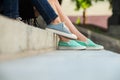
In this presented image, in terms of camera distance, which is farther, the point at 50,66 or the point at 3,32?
the point at 50,66

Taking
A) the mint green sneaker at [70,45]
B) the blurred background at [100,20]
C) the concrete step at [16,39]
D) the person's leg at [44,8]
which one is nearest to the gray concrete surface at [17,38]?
the concrete step at [16,39]

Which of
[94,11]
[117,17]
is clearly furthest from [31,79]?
[94,11]

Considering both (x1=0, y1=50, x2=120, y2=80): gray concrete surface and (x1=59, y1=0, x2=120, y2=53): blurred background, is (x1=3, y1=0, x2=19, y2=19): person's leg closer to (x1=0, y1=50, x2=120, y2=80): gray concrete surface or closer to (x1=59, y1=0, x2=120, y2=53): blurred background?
(x1=0, y1=50, x2=120, y2=80): gray concrete surface

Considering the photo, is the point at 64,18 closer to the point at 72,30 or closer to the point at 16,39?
the point at 72,30

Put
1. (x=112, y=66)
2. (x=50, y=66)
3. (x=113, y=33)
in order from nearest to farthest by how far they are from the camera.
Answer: (x=50, y=66)
(x=112, y=66)
(x=113, y=33)

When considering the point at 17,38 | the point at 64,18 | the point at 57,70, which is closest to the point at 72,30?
the point at 64,18

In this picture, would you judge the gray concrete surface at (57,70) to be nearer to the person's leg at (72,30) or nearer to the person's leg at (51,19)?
the person's leg at (51,19)

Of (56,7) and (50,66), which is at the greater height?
(56,7)

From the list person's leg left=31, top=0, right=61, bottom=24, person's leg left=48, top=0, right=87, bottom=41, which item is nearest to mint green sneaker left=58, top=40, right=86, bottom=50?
person's leg left=48, top=0, right=87, bottom=41

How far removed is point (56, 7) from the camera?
3.93m

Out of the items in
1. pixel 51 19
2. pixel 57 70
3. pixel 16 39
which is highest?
pixel 51 19

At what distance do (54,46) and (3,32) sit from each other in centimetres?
232

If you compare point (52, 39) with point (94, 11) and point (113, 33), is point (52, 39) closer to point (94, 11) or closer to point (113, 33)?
point (113, 33)

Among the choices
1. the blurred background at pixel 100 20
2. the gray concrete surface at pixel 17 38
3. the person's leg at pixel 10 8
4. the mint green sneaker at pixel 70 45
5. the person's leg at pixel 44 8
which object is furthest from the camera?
the blurred background at pixel 100 20
